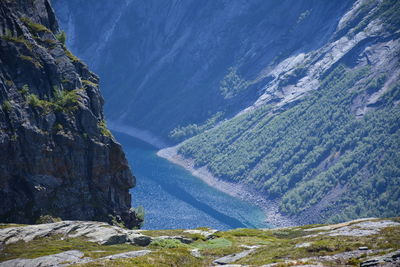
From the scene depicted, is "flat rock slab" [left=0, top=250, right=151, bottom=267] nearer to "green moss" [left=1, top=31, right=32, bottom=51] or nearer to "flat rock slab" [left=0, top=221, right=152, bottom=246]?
"flat rock slab" [left=0, top=221, right=152, bottom=246]

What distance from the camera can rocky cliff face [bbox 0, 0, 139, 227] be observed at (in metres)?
58.3

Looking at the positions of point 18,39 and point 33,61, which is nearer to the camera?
point 18,39

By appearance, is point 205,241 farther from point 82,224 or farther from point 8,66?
point 8,66

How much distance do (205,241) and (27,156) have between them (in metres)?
28.0

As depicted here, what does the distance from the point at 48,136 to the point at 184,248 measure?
104ft

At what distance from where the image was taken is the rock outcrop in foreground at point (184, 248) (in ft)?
108

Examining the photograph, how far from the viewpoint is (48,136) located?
62.9 m

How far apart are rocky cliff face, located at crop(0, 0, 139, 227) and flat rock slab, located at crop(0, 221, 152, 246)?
45.1ft

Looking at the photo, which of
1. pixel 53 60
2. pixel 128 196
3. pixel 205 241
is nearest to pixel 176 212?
pixel 128 196

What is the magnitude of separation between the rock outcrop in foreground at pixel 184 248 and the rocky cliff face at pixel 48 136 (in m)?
14.0

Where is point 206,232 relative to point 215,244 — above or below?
above

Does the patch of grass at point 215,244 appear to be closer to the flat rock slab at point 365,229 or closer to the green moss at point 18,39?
the flat rock slab at point 365,229

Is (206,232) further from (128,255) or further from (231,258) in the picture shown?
(128,255)

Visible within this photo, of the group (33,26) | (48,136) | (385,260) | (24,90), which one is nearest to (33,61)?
(24,90)
